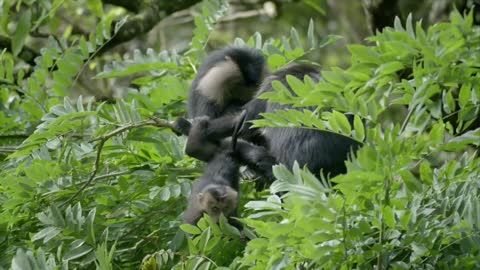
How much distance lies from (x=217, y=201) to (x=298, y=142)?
43 cm

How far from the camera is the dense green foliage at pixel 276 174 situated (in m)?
2.41

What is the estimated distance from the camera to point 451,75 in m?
2.43

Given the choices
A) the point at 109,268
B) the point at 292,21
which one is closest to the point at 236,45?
the point at 109,268

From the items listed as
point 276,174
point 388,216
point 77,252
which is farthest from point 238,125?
point 388,216

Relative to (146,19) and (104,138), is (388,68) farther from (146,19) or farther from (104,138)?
(146,19)

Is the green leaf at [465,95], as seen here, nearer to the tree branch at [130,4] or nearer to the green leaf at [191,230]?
the green leaf at [191,230]

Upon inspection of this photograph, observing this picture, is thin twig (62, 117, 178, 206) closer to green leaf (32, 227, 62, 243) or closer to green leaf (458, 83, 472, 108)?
green leaf (32, 227, 62, 243)

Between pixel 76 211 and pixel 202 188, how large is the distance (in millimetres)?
565

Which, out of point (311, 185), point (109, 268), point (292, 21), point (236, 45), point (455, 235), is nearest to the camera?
point (311, 185)

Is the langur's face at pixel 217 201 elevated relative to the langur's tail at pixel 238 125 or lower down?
lower down

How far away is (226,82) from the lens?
14.4 feet

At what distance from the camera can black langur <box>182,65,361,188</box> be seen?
383cm

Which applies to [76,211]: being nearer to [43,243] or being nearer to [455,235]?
[43,243]

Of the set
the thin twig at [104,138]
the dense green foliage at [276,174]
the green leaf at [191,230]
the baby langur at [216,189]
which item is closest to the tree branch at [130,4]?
the dense green foliage at [276,174]
